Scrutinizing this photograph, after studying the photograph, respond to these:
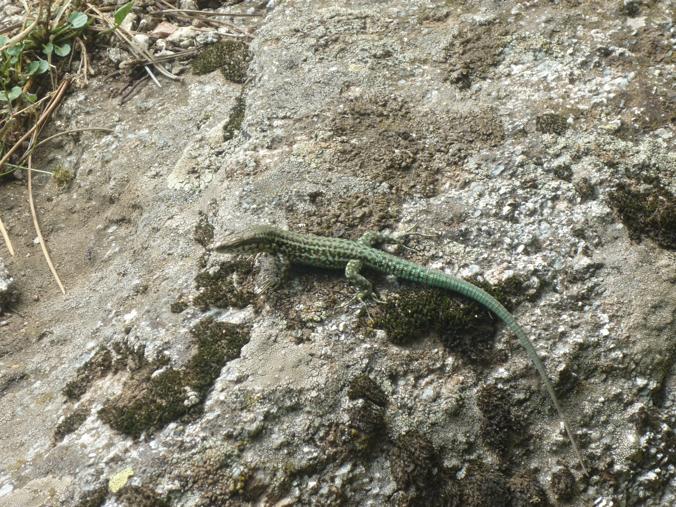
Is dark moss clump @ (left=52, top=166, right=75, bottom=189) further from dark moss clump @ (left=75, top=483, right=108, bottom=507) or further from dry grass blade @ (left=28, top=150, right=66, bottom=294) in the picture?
dark moss clump @ (left=75, top=483, right=108, bottom=507)

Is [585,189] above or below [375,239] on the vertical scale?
above

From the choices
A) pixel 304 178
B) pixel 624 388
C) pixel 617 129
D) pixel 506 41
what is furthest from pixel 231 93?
pixel 624 388

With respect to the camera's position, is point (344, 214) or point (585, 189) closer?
point (585, 189)

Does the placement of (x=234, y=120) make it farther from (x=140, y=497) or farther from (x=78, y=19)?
(x=140, y=497)

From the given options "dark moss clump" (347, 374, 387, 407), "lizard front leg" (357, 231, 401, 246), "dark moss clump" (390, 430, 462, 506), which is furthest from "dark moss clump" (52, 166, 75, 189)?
"dark moss clump" (390, 430, 462, 506)

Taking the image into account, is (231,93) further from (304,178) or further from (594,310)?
(594,310)

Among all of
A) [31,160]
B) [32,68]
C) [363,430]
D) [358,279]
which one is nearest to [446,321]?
[358,279]
